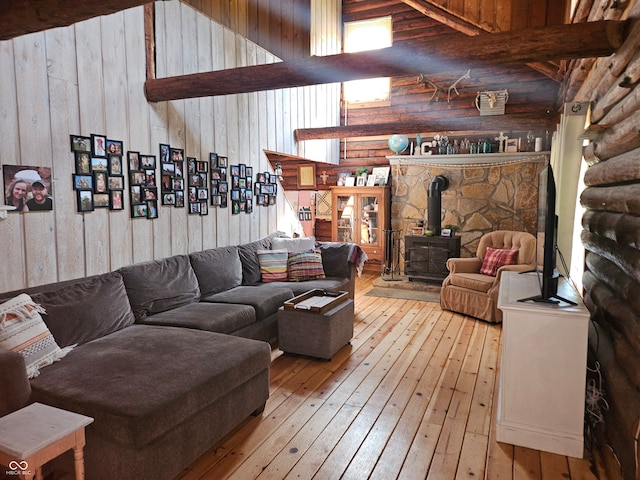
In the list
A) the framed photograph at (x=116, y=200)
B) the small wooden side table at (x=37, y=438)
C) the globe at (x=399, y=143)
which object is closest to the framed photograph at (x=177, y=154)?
the framed photograph at (x=116, y=200)

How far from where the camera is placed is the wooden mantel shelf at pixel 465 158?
6.62 meters

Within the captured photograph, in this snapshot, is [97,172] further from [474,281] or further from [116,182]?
[474,281]

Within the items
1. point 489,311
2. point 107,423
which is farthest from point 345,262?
point 107,423

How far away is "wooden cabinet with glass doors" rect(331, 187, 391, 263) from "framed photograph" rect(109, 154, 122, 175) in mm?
4801

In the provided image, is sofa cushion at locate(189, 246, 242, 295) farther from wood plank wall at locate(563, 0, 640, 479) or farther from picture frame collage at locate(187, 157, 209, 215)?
wood plank wall at locate(563, 0, 640, 479)

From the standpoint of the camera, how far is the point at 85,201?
3.24 meters

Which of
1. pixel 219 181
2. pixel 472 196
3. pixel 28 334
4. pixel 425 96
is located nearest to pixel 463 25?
pixel 425 96

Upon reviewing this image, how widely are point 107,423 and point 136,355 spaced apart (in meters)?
0.63

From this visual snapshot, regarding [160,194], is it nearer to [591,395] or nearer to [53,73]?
[53,73]

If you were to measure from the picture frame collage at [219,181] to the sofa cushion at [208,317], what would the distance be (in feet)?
4.37

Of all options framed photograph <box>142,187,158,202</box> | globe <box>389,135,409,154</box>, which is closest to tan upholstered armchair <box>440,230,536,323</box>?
globe <box>389,135,409,154</box>

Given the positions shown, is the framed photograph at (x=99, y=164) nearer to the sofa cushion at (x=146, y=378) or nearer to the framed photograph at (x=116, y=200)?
the framed photograph at (x=116, y=200)

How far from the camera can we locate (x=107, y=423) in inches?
75.2

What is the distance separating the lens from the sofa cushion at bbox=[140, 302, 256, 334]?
3.24m
